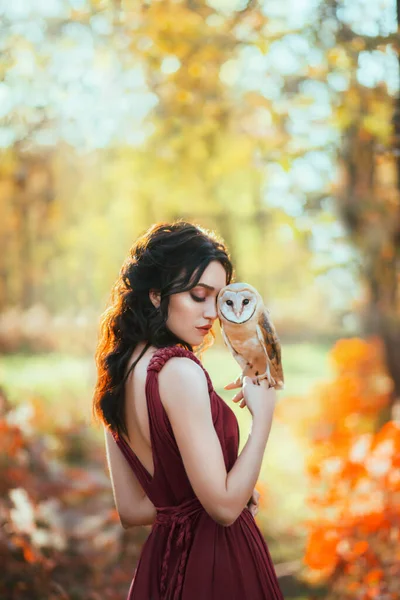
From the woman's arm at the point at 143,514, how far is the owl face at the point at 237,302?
0.52 meters

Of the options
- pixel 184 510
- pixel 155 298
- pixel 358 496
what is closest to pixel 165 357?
pixel 155 298

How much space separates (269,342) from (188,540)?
49cm

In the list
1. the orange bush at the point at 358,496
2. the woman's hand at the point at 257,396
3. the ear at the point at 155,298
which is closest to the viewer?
the woman's hand at the point at 257,396

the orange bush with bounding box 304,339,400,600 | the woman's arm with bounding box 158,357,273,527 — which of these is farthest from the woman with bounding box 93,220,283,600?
the orange bush with bounding box 304,339,400,600

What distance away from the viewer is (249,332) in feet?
5.09

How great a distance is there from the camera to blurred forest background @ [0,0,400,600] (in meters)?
3.59

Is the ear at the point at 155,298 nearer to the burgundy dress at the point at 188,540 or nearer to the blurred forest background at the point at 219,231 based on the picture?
the burgundy dress at the point at 188,540

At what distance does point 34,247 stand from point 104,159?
0.83 m

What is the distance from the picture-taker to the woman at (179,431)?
1394 millimetres

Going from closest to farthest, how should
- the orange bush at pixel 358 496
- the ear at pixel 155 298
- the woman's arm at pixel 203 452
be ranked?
the woman's arm at pixel 203 452
the ear at pixel 155 298
the orange bush at pixel 358 496

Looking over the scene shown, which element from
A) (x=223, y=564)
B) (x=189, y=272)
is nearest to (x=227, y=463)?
(x=223, y=564)

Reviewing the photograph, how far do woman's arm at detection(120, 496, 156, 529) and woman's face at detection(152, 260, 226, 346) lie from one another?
437 mm

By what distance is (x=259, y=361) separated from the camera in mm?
1572

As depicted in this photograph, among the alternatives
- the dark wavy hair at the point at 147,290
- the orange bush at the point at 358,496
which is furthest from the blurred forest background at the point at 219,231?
the dark wavy hair at the point at 147,290
